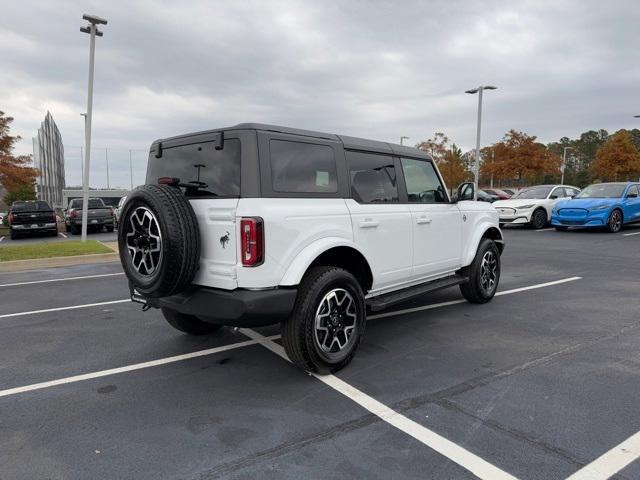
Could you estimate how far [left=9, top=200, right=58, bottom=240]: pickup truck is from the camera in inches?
734

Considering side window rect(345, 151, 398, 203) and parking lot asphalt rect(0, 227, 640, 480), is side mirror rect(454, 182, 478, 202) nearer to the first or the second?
side window rect(345, 151, 398, 203)

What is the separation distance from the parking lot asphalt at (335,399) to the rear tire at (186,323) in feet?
0.43

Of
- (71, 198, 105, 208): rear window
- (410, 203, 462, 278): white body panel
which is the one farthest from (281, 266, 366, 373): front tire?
(71, 198, 105, 208): rear window

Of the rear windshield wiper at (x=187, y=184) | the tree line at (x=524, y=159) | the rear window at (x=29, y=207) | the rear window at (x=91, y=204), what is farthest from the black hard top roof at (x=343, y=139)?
the tree line at (x=524, y=159)

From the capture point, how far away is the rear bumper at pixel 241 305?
332 centimetres

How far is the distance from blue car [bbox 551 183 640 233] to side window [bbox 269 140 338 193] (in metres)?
13.3

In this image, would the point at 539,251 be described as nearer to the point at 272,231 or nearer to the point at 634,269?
the point at 634,269

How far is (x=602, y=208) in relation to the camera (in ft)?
Result: 47.4

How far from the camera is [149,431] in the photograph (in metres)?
2.97

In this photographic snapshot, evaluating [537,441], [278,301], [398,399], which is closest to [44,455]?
[278,301]

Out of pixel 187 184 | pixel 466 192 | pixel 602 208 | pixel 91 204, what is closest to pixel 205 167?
pixel 187 184

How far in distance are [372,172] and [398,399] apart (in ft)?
7.22

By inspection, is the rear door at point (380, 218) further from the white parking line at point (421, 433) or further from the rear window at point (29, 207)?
the rear window at point (29, 207)

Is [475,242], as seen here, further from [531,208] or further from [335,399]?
[531,208]
